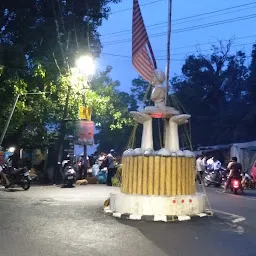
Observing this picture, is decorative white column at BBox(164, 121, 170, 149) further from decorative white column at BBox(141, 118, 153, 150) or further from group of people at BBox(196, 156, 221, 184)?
group of people at BBox(196, 156, 221, 184)

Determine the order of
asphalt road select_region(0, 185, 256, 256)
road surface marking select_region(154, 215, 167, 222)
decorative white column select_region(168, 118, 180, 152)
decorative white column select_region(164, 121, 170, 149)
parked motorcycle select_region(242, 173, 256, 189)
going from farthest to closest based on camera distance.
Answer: parked motorcycle select_region(242, 173, 256, 189), decorative white column select_region(164, 121, 170, 149), decorative white column select_region(168, 118, 180, 152), road surface marking select_region(154, 215, 167, 222), asphalt road select_region(0, 185, 256, 256)

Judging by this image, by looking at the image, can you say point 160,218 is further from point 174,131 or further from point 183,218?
point 174,131

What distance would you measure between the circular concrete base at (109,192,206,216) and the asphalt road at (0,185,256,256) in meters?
0.41

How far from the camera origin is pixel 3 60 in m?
18.2

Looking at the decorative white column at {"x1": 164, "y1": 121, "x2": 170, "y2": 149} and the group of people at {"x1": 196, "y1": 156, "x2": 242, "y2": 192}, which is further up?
the decorative white column at {"x1": 164, "y1": 121, "x2": 170, "y2": 149}

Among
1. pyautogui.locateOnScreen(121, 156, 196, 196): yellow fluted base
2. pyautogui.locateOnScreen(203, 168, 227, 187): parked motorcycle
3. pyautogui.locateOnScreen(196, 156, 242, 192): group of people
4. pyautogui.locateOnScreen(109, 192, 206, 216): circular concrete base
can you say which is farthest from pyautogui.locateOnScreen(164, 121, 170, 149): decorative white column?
pyautogui.locateOnScreen(203, 168, 227, 187): parked motorcycle

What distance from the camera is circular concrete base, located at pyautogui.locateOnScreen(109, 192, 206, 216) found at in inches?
372

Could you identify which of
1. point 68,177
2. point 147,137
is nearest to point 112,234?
point 147,137

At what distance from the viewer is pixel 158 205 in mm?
9445

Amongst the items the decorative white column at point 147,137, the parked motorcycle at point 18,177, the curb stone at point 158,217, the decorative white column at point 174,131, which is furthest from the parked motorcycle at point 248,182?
the curb stone at point 158,217

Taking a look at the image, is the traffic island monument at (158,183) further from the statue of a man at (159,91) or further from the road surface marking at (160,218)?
the statue of a man at (159,91)

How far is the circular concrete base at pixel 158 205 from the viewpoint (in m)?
9.45

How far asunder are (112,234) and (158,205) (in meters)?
1.90

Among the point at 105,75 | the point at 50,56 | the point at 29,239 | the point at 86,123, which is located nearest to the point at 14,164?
the point at 86,123
